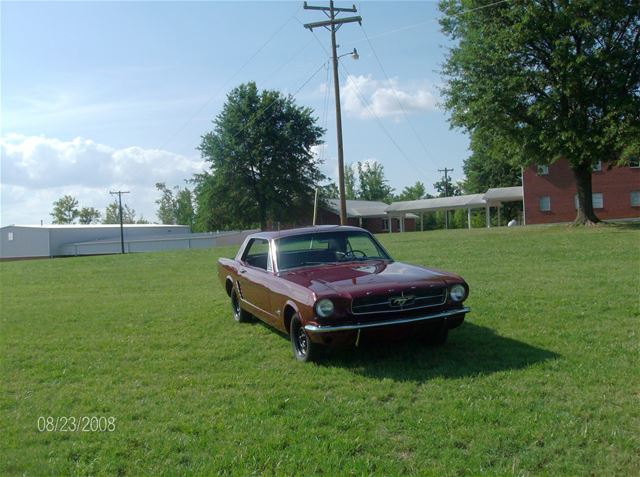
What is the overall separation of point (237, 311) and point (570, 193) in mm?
43073

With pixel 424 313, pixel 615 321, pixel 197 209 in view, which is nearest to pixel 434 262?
pixel 615 321

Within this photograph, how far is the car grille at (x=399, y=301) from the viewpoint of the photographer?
19.2 ft

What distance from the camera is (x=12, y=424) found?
4.81 meters

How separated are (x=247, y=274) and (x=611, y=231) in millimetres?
21234

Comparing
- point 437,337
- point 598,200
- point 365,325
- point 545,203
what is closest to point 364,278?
A: point 365,325

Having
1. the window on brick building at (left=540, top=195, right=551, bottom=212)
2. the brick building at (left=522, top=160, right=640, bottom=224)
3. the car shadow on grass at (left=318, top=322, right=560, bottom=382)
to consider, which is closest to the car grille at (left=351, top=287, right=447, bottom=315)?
the car shadow on grass at (left=318, top=322, right=560, bottom=382)

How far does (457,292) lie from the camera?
6.33m

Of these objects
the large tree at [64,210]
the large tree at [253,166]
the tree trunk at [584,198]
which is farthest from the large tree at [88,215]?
the tree trunk at [584,198]

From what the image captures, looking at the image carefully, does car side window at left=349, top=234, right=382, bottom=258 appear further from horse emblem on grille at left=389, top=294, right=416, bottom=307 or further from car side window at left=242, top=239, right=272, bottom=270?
horse emblem on grille at left=389, top=294, right=416, bottom=307

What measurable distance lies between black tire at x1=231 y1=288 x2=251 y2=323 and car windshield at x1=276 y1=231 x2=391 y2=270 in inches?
58.8

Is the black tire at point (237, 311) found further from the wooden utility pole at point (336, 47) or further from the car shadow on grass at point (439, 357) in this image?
the wooden utility pole at point (336, 47)

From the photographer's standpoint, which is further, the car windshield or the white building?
the white building

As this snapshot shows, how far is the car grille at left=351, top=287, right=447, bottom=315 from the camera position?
19.2ft

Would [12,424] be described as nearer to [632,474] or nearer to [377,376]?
[377,376]
